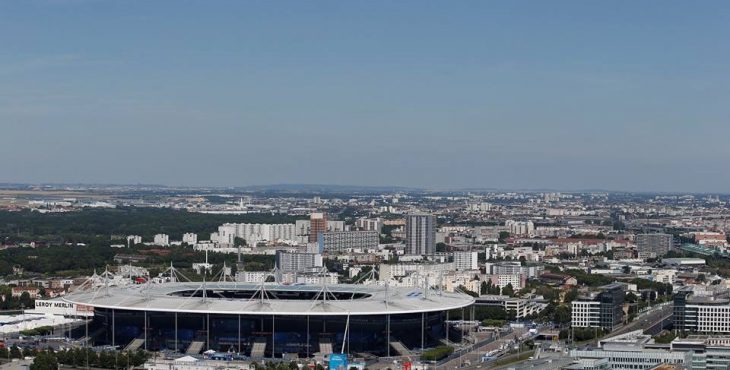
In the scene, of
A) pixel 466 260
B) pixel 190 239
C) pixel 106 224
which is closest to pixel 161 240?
pixel 190 239

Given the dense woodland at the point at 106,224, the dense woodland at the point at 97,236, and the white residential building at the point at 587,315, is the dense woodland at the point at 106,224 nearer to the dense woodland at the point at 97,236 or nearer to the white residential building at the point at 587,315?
the dense woodland at the point at 97,236

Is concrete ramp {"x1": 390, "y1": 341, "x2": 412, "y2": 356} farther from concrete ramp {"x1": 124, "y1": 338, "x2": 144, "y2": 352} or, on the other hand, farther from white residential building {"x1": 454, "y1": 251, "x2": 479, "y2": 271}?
white residential building {"x1": 454, "y1": 251, "x2": 479, "y2": 271}

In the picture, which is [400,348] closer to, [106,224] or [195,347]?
[195,347]

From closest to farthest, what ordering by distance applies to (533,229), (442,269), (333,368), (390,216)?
(333,368) < (442,269) < (533,229) < (390,216)

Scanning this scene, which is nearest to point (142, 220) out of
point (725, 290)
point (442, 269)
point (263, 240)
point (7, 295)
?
point (263, 240)

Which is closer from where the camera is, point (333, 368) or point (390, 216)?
point (333, 368)

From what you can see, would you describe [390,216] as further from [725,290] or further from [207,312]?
[207,312]

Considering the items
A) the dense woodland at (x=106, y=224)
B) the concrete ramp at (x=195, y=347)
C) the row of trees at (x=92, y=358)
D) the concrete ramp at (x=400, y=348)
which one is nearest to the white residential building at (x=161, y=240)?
the dense woodland at (x=106, y=224)
